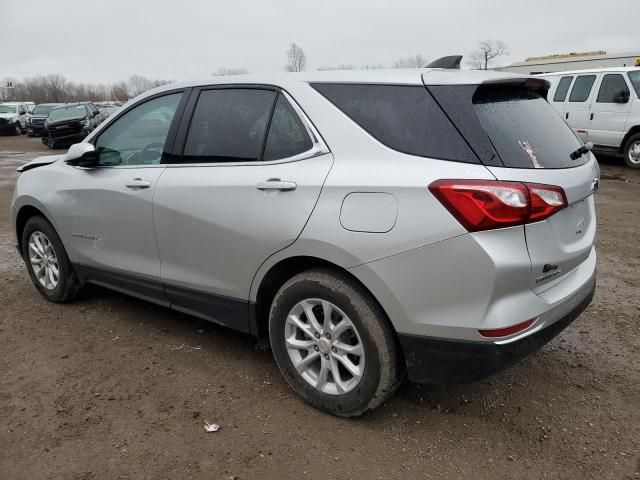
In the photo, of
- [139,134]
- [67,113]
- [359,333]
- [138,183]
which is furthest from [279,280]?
[67,113]

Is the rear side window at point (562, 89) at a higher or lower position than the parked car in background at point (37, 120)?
higher

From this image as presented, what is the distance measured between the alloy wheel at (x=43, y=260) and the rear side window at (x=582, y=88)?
11.3m

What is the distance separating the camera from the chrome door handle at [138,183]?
3.34 meters

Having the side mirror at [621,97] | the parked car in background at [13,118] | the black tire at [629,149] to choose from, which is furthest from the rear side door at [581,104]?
the parked car in background at [13,118]

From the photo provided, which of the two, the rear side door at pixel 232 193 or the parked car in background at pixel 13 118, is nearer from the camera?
the rear side door at pixel 232 193

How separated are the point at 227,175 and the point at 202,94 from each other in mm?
684

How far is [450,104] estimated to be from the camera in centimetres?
241

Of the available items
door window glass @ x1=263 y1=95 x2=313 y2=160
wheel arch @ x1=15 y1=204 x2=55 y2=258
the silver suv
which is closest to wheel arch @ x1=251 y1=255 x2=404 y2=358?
the silver suv

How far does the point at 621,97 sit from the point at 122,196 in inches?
430

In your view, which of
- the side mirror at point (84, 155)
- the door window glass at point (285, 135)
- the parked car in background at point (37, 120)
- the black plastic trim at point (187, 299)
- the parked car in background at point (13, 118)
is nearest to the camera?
the door window glass at point (285, 135)

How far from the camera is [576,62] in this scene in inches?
683

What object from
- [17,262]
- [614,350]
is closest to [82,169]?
[17,262]

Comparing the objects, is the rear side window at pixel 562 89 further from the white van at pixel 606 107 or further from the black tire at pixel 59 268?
the black tire at pixel 59 268

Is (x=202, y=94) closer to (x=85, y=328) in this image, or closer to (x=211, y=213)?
(x=211, y=213)
